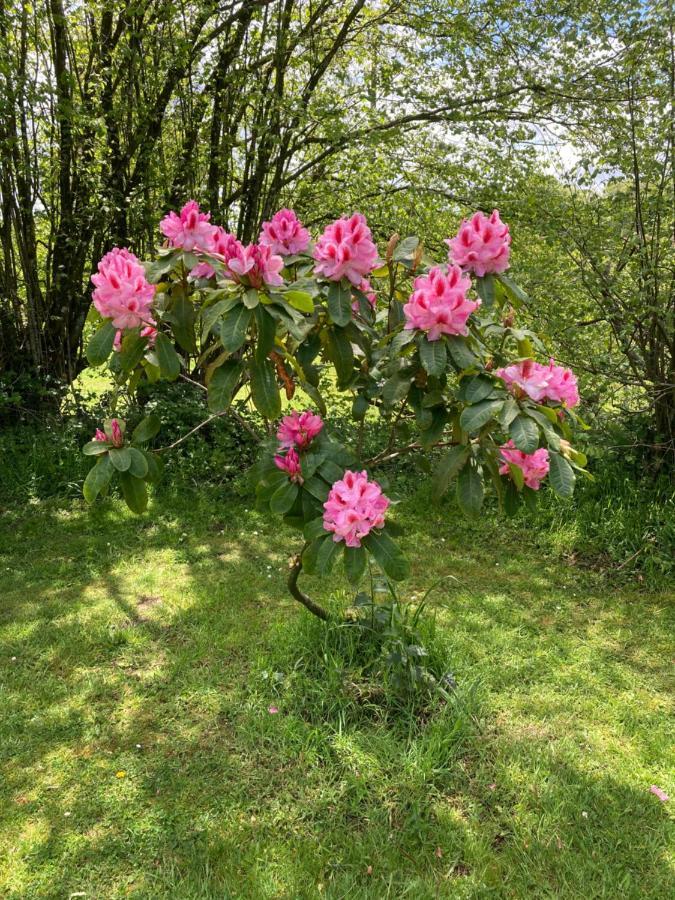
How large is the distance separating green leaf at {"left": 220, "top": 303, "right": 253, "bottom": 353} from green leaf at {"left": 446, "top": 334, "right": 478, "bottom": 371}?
513mm

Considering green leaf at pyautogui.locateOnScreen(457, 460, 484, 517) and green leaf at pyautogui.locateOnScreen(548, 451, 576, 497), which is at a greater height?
green leaf at pyautogui.locateOnScreen(548, 451, 576, 497)


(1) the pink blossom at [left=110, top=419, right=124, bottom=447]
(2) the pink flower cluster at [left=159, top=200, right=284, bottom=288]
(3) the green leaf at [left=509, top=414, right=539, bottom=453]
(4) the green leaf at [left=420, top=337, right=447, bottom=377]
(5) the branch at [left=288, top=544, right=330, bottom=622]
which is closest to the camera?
(3) the green leaf at [left=509, top=414, right=539, bottom=453]

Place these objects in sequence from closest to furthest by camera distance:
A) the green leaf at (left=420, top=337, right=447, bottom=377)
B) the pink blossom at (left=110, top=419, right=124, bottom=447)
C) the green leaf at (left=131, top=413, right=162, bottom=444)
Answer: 1. the green leaf at (left=420, top=337, right=447, bottom=377)
2. the pink blossom at (left=110, top=419, right=124, bottom=447)
3. the green leaf at (left=131, top=413, right=162, bottom=444)

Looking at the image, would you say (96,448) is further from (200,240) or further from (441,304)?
(441,304)

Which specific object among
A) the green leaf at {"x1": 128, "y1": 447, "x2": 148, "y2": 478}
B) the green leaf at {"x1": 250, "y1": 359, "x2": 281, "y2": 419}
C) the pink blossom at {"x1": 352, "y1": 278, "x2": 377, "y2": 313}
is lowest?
the green leaf at {"x1": 128, "y1": 447, "x2": 148, "y2": 478}

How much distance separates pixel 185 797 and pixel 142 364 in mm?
1423

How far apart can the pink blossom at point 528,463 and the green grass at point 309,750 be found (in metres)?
0.98

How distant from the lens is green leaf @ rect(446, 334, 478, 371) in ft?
5.33

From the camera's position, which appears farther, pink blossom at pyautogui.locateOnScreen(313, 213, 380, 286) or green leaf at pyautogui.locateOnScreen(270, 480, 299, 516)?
green leaf at pyautogui.locateOnScreen(270, 480, 299, 516)

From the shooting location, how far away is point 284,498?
1837 millimetres

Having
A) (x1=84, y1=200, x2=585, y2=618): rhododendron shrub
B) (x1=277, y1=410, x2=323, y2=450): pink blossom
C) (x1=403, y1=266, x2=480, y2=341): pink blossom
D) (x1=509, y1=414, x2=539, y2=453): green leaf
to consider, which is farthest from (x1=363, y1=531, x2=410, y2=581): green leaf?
(x1=403, y1=266, x2=480, y2=341): pink blossom

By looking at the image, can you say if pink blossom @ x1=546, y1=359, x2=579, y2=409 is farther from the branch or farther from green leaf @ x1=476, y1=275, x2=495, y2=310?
the branch

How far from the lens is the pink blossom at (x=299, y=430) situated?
74.6 inches

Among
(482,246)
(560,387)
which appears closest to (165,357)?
(482,246)
